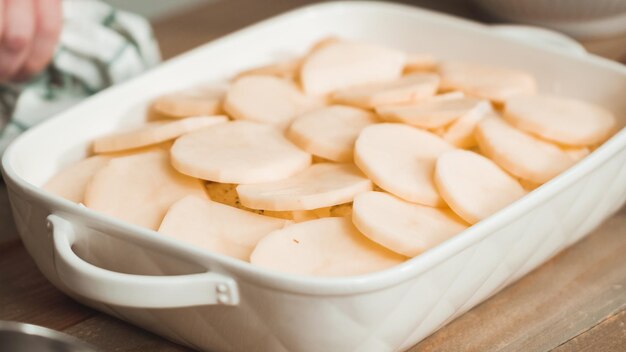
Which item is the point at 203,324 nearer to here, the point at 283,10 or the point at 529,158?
the point at 529,158

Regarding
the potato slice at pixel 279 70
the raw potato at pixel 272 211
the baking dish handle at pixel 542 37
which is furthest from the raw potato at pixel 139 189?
the baking dish handle at pixel 542 37

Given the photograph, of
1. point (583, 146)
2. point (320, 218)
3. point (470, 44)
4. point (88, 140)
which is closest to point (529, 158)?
point (583, 146)

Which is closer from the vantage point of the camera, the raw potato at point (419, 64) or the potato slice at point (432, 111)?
the potato slice at point (432, 111)

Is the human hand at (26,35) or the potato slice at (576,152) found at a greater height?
the human hand at (26,35)

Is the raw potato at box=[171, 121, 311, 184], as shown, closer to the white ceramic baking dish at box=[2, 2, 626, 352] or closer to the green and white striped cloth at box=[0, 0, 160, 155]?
the white ceramic baking dish at box=[2, 2, 626, 352]

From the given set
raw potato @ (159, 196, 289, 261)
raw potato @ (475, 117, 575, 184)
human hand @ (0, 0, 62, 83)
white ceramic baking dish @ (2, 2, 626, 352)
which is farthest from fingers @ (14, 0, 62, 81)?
raw potato @ (475, 117, 575, 184)

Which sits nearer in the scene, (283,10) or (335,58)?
(335,58)

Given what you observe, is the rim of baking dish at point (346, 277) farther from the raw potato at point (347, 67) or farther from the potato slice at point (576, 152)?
the raw potato at point (347, 67)
